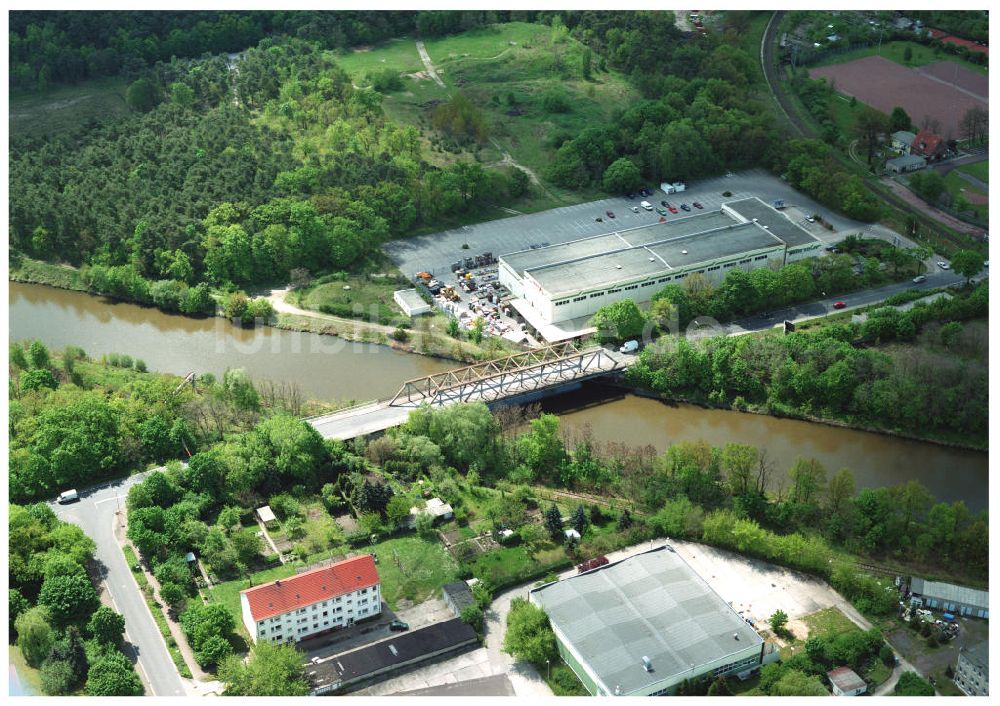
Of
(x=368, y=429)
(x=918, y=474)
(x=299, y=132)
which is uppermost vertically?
(x=299, y=132)

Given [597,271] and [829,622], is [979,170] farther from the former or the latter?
[829,622]

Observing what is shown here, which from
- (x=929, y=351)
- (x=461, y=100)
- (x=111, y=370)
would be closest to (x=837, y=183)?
(x=929, y=351)

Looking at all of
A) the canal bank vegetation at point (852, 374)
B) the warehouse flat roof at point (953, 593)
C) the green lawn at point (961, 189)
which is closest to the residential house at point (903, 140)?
the green lawn at point (961, 189)

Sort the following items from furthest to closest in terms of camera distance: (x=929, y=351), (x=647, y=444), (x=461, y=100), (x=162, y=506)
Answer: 1. (x=461, y=100)
2. (x=929, y=351)
3. (x=647, y=444)
4. (x=162, y=506)

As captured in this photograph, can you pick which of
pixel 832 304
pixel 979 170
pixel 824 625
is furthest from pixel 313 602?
pixel 979 170

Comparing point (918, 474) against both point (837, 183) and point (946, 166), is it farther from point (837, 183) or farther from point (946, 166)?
point (946, 166)

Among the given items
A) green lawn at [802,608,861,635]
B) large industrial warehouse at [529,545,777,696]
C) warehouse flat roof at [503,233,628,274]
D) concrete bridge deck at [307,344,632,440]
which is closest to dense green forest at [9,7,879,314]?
warehouse flat roof at [503,233,628,274]

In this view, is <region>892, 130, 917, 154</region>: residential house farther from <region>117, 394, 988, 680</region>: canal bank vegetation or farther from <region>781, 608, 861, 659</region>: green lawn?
<region>781, 608, 861, 659</region>: green lawn
